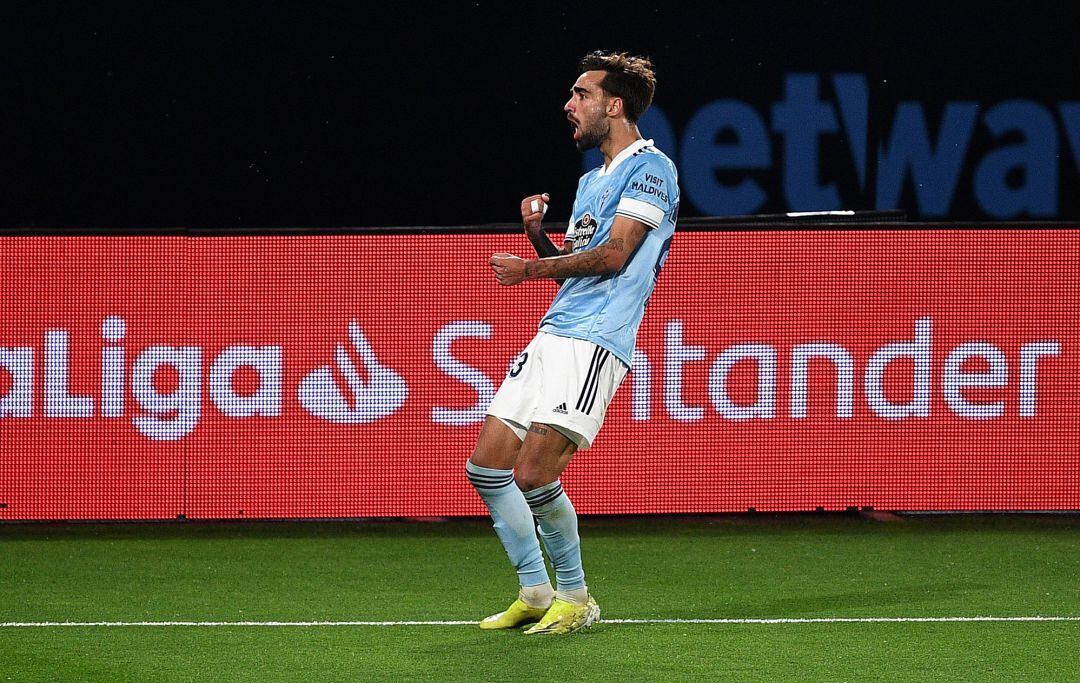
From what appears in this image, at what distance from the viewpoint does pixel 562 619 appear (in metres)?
5.31

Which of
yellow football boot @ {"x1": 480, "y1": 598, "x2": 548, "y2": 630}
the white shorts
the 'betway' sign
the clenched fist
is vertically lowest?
yellow football boot @ {"x1": 480, "y1": 598, "x2": 548, "y2": 630}

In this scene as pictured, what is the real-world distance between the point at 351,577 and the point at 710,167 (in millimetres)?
6188

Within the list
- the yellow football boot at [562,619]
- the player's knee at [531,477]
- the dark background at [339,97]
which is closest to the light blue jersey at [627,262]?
the player's knee at [531,477]

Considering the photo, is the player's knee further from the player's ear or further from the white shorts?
the player's ear

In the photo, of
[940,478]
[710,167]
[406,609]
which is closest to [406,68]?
[710,167]

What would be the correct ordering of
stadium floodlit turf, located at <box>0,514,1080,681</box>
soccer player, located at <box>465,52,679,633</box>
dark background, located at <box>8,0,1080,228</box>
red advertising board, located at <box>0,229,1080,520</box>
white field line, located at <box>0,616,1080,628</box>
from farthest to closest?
dark background, located at <box>8,0,1080,228</box> → red advertising board, located at <box>0,229,1080,520</box> → white field line, located at <box>0,616,1080,628</box> → soccer player, located at <box>465,52,679,633</box> → stadium floodlit turf, located at <box>0,514,1080,681</box>

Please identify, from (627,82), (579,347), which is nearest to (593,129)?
(627,82)

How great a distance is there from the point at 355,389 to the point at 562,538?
106 inches

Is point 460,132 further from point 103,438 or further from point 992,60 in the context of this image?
point 103,438

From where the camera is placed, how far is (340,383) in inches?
309

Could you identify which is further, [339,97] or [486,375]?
[339,97]

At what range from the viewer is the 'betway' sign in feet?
39.7

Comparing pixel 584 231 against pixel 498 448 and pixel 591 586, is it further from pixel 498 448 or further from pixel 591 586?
pixel 591 586

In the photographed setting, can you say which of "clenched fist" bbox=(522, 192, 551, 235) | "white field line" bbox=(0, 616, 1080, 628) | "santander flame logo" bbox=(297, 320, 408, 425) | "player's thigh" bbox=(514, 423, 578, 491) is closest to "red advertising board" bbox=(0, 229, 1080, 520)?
"santander flame logo" bbox=(297, 320, 408, 425)
